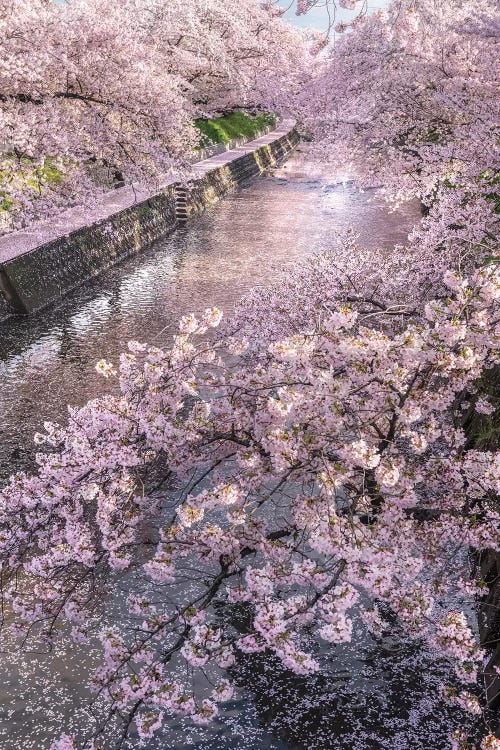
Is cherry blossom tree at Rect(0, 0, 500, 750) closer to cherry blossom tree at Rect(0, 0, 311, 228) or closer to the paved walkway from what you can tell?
cherry blossom tree at Rect(0, 0, 311, 228)

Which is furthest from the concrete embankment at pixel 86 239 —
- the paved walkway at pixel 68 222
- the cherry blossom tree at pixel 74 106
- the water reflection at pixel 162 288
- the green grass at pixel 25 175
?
the green grass at pixel 25 175

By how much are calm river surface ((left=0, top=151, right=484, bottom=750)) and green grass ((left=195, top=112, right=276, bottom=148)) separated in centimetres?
1441

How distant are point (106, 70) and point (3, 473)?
1388 centimetres

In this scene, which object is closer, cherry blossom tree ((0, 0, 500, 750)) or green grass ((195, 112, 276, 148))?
cherry blossom tree ((0, 0, 500, 750))

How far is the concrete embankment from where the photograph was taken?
20516 mm

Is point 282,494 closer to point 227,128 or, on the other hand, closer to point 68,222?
point 68,222

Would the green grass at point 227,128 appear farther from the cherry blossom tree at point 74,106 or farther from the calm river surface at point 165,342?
the cherry blossom tree at point 74,106

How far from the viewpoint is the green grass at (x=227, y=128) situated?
50391 mm

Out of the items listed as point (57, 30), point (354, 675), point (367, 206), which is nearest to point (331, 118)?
point (57, 30)

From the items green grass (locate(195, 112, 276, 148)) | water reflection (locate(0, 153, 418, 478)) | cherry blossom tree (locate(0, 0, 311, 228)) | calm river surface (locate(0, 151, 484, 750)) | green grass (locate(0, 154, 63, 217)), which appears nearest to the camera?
calm river surface (locate(0, 151, 484, 750))

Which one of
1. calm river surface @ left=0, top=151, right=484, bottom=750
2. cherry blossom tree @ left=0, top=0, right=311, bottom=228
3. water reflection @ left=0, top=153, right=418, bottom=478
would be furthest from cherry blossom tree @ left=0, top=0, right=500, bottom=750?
cherry blossom tree @ left=0, top=0, right=311, bottom=228

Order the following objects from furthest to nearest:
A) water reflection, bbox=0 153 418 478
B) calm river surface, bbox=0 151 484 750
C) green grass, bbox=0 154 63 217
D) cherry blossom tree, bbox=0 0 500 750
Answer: green grass, bbox=0 154 63 217 < water reflection, bbox=0 153 418 478 < calm river surface, bbox=0 151 484 750 < cherry blossom tree, bbox=0 0 500 750

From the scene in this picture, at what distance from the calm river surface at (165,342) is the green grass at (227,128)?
567 inches

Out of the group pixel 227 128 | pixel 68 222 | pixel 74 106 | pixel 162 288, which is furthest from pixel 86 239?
pixel 227 128
